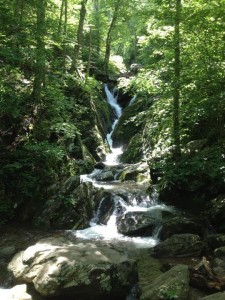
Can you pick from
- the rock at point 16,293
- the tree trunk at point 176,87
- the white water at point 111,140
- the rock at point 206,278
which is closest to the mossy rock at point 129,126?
the white water at point 111,140

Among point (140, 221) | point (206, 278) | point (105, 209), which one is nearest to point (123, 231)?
point (140, 221)

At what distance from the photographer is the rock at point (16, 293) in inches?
217

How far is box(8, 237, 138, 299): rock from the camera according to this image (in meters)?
5.35

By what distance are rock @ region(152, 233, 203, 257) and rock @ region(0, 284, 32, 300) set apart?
10.4 ft

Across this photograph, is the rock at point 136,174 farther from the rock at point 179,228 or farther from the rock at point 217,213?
the rock at point 179,228

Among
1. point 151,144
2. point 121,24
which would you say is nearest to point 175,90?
point 151,144

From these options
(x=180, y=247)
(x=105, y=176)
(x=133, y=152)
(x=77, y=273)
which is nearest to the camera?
(x=77, y=273)

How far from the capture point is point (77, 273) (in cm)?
546

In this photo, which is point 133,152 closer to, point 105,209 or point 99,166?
point 99,166

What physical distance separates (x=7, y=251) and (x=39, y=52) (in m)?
6.20

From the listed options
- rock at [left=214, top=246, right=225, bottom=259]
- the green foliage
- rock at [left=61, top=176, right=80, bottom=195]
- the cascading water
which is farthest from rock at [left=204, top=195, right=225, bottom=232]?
rock at [left=61, top=176, right=80, bottom=195]

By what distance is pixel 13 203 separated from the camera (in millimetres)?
10133

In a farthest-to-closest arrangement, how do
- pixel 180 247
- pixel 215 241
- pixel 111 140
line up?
pixel 111 140 < pixel 180 247 < pixel 215 241

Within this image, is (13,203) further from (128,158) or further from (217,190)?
(128,158)
